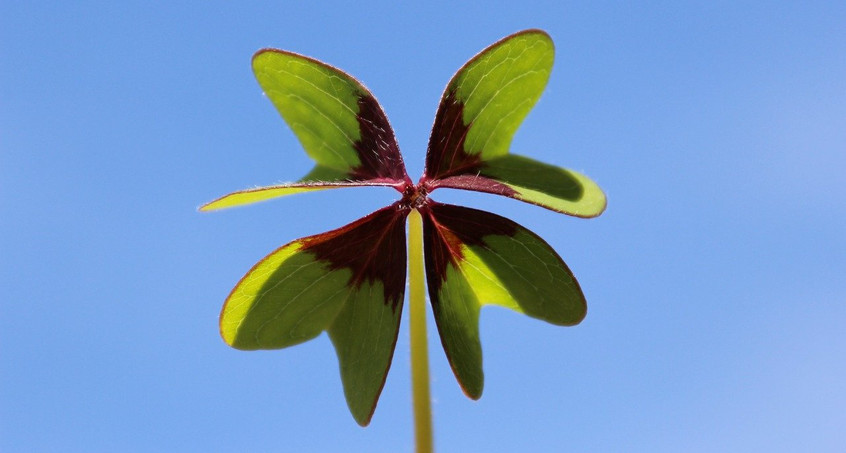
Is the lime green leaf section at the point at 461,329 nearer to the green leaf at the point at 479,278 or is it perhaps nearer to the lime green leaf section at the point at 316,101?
the green leaf at the point at 479,278

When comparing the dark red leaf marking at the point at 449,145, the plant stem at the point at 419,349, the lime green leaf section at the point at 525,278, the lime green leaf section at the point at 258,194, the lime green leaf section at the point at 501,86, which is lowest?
the plant stem at the point at 419,349

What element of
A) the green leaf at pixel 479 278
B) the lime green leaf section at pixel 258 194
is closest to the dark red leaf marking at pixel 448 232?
the green leaf at pixel 479 278

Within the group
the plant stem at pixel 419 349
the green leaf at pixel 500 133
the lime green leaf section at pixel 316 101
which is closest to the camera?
the plant stem at pixel 419 349

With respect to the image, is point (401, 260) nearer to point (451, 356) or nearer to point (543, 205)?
point (451, 356)

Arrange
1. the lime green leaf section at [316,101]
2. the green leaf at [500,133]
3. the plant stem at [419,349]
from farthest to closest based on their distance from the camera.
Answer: the lime green leaf section at [316,101] → the green leaf at [500,133] → the plant stem at [419,349]

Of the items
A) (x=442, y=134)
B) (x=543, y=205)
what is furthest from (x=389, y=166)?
(x=543, y=205)

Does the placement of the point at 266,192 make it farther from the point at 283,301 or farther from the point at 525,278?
the point at 525,278

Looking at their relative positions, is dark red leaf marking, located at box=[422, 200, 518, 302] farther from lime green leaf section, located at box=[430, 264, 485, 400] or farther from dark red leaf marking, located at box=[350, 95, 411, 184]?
dark red leaf marking, located at box=[350, 95, 411, 184]

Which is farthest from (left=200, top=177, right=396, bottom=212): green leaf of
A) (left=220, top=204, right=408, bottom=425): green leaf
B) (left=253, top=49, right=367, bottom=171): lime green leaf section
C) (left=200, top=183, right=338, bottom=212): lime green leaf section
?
(left=253, top=49, right=367, bottom=171): lime green leaf section
